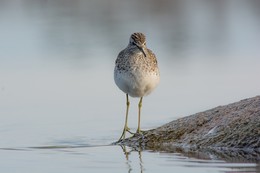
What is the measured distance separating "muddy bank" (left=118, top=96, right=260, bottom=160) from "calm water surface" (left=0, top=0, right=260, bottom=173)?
0.41 meters

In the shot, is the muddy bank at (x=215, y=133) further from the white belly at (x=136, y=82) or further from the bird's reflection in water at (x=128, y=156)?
the white belly at (x=136, y=82)

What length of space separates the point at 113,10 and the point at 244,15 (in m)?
4.37

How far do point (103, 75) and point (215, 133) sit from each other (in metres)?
6.66

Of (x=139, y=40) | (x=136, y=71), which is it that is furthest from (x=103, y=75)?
(x=136, y=71)

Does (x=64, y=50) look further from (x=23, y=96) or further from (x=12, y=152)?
(x=12, y=152)

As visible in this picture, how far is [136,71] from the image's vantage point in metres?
13.8

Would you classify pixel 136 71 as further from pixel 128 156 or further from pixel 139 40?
pixel 128 156

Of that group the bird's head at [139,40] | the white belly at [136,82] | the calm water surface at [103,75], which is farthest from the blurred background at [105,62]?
the bird's head at [139,40]

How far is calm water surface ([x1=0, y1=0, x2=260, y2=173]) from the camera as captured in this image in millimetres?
12766

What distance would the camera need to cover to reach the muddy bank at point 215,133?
1259 centimetres

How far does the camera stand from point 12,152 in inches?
519

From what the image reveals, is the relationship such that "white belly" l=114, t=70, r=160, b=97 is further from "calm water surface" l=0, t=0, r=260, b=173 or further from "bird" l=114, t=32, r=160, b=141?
"calm water surface" l=0, t=0, r=260, b=173

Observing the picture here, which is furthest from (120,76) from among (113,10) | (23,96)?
(113,10)

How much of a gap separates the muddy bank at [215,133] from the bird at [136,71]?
53cm
